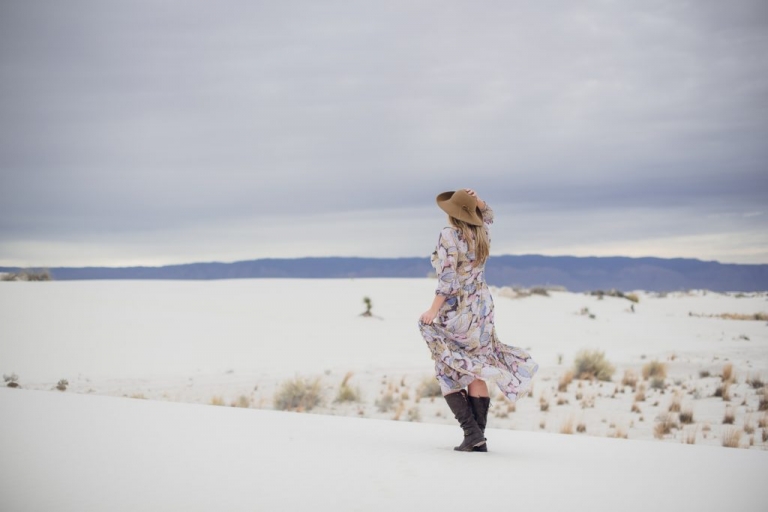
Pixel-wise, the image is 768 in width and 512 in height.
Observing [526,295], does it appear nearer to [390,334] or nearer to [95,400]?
[390,334]

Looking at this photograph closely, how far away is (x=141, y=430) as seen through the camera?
7031mm

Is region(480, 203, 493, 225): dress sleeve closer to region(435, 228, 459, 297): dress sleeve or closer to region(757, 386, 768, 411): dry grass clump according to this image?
region(435, 228, 459, 297): dress sleeve

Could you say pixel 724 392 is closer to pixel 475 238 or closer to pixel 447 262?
pixel 475 238

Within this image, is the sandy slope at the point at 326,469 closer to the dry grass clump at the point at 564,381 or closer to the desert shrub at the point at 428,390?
the desert shrub at the point at 428,390

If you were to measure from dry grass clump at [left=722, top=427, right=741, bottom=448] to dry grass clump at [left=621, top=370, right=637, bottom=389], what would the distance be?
533cm

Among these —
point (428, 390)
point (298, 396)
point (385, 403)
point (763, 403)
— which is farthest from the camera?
point (428, 390)

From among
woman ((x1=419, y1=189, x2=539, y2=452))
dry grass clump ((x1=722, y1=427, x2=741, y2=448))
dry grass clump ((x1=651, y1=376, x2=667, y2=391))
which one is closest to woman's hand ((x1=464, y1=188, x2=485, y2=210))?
woman ((x1=419, y1=189, x2=539, y2=452))

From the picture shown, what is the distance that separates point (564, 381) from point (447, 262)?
12.6m

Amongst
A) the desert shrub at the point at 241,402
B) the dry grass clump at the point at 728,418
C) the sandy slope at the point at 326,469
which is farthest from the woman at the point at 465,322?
the desert shrub at the point at 241,402

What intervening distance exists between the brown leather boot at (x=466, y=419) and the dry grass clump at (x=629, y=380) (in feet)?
39.8

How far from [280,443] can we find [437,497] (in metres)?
2.13

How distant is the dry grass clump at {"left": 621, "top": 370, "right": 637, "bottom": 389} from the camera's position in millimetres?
17922

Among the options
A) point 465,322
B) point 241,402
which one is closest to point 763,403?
point 241,402

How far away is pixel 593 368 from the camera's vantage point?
19.4 metres
